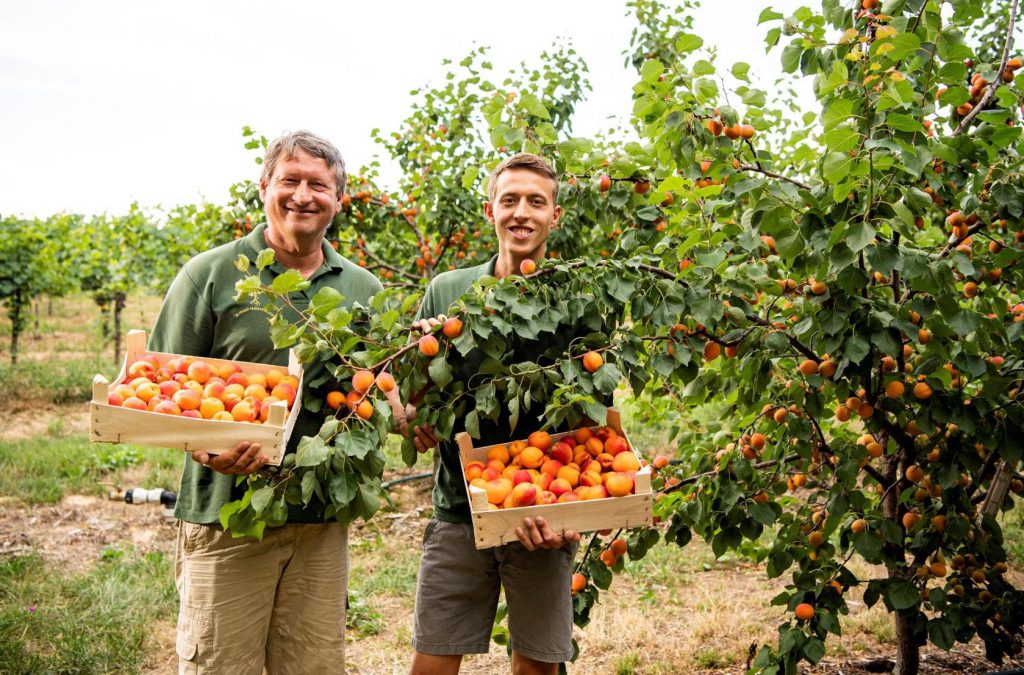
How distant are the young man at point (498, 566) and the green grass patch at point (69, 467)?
4633mm

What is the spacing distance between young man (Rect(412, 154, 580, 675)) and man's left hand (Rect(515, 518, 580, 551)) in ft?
1.05

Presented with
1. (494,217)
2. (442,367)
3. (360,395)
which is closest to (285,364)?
(360,395)

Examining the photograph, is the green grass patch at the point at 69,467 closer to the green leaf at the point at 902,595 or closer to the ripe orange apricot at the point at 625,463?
the ripe orange apricot at the point at 625,463

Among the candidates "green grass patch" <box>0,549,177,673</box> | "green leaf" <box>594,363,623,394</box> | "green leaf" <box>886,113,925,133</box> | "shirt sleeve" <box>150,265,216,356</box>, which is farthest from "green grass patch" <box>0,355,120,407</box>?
"green leaf" <box>886,113,925,133</box>

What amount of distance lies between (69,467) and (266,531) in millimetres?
5254

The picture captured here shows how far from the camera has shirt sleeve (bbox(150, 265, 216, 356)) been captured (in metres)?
2.20

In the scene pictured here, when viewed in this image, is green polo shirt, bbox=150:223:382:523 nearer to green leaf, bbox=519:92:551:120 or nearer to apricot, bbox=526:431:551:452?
apricot, bbox=526:431:551:452

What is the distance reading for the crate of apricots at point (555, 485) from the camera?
1882 mm

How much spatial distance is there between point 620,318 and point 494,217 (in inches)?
19.7

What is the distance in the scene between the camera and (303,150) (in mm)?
2205

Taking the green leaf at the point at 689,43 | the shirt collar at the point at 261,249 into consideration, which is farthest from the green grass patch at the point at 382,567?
the green leaf at the point at 689,43

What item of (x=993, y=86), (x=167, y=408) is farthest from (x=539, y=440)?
(x=993, y=86)

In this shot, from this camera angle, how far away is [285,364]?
2266 millimetres

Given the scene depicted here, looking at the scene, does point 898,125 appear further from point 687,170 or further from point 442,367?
point 442,367
